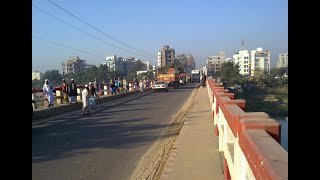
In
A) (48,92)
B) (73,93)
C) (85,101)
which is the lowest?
(85,101)

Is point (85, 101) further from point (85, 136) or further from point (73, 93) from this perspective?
point (85, 136)

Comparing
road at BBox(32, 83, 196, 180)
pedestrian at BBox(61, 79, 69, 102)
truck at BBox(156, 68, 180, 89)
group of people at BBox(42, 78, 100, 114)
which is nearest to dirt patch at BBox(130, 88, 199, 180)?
road at BBox(32, 83, 196, 180)

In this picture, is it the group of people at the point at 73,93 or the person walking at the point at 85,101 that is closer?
the person walking at the point at 85,101

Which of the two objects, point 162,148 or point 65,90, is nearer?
point 162,148

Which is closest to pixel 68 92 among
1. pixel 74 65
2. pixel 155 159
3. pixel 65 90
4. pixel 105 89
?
pixel 65 90

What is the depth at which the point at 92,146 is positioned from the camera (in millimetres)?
10117

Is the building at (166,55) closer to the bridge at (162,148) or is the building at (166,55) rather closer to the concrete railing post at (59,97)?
the concrete railing post at (59,97)

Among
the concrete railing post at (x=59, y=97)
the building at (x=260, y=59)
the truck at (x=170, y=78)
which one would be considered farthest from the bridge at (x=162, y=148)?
the building at (x=260, y=59)

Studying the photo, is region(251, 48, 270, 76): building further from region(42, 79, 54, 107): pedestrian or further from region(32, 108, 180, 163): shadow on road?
region(32, 108, 180, 163): shadow on road

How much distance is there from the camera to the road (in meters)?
7.45

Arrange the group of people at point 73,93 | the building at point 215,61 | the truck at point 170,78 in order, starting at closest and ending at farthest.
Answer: the group of people at point 73,93
the truck at point 170,78
the building at point 215,61

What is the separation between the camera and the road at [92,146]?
7452 mm
